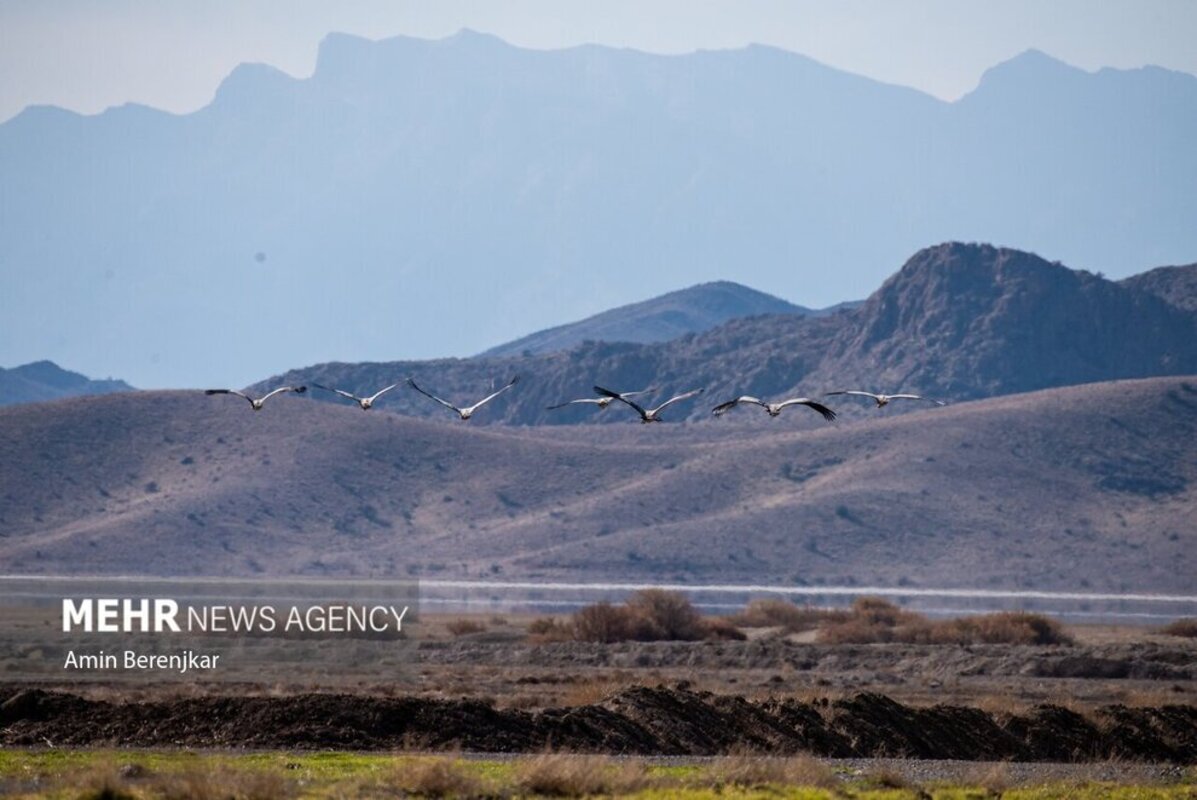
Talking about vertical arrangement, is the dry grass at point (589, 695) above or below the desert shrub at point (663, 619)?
above

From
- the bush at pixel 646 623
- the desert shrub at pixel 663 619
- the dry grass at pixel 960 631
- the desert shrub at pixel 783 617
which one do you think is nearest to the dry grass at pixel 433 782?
the bush at pixel 646 623

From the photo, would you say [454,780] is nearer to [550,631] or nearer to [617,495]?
[550,631]

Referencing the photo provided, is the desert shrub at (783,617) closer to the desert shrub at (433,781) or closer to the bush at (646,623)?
the bush at (646,623)

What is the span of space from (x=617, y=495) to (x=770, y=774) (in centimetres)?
10326

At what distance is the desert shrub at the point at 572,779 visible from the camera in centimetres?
2361

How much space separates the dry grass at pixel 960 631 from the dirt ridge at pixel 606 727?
31.8 m

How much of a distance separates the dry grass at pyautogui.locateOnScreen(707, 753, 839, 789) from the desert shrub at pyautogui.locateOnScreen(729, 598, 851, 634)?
4621cm

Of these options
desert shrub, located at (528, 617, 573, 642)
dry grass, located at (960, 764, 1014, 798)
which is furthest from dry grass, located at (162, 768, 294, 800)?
desert shrub, located at (528, 617, 573, 642)

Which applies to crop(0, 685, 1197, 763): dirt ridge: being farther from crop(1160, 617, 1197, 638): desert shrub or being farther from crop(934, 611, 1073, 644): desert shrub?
crop(1160, 617, 1197, 638): desert shrub

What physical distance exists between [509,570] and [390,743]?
88.6m

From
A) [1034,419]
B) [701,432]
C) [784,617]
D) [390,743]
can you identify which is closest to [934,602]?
[784,617]

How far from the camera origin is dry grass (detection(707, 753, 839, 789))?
2475 centimetres

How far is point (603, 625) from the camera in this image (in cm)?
6612

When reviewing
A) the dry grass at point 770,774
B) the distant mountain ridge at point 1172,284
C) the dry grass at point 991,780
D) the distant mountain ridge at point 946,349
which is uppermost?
the distant mountain ridge at point 1172,284
